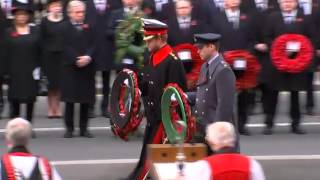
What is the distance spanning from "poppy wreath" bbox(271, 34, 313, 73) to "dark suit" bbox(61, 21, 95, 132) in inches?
102

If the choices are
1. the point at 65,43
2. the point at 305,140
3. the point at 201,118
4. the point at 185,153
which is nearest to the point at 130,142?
the point at 65,43

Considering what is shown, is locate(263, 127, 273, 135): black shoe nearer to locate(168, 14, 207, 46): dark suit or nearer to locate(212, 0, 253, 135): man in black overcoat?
locate(212, 0, 253, 135): man in black overcoat

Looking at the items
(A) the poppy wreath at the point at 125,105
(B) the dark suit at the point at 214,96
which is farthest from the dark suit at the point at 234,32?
(B) the dark suit at the point at 214,96

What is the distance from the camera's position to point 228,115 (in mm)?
8062

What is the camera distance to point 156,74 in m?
8.99

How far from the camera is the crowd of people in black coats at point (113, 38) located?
12.5m

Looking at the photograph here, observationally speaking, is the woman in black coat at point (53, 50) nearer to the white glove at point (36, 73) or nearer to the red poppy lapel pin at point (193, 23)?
the white glove at point (36, 73)

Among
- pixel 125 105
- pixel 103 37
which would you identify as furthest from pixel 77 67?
pixel 125 105

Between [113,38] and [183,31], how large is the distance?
1139mm

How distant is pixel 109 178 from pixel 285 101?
634 centimetres

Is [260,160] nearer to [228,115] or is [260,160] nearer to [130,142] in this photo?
[130,142]

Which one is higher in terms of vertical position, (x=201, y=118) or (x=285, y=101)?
(x=201, y=118)

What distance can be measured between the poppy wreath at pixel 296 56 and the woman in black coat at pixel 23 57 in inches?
133

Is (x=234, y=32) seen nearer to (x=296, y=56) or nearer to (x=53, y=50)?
(x=296, y=56)
